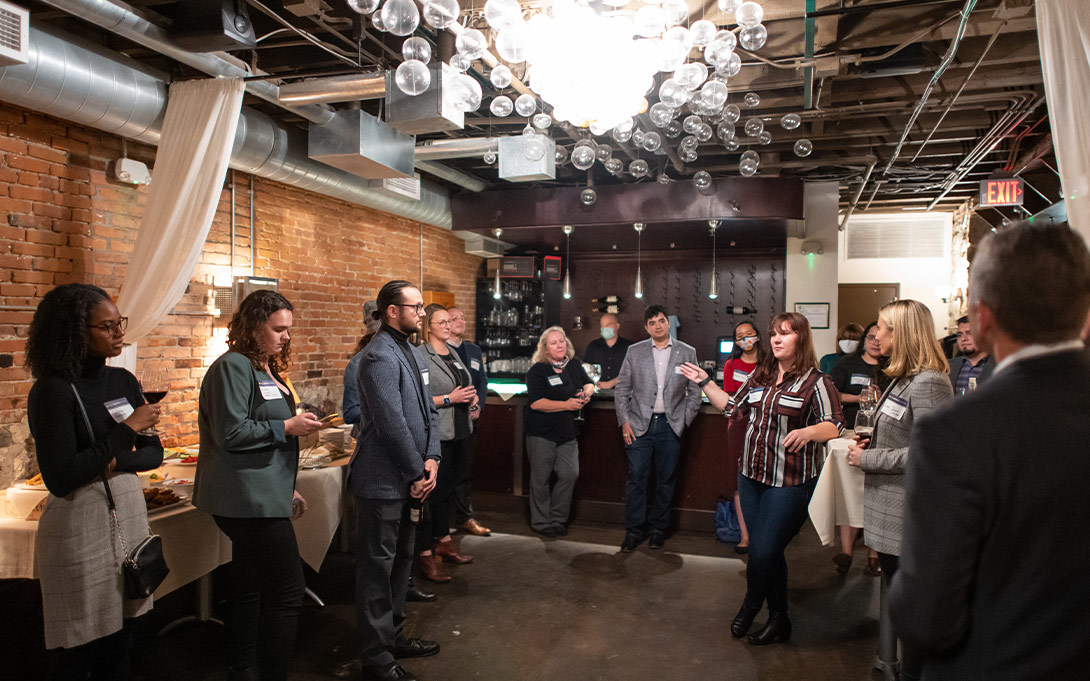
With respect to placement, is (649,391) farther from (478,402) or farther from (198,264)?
(198,264)

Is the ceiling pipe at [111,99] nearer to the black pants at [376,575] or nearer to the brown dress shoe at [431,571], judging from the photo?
the black pants at [376,575]

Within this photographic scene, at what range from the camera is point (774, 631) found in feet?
11.1

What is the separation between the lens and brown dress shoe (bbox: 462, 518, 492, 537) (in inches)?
204

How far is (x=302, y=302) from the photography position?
6191mm

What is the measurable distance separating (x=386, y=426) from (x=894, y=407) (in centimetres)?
206

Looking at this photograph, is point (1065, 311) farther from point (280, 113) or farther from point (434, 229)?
point (434, 229)

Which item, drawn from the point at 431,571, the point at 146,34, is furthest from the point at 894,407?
the point at 146,34

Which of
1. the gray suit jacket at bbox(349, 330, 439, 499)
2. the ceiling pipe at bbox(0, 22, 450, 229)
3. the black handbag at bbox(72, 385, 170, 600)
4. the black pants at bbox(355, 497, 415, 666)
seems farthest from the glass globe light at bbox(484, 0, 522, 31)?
the ceiling pipe at bbox(0, 22, 450, 229)

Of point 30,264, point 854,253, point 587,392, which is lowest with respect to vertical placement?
point 587,392

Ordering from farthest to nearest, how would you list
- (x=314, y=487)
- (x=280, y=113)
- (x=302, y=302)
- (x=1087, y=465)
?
(x=302, y=302), (x=280, y=113), (x=314, y=487), (x=1087, y=465)

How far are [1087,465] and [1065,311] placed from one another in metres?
0.24

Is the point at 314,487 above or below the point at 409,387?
below

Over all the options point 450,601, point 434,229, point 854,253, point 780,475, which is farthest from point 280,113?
point 854,253

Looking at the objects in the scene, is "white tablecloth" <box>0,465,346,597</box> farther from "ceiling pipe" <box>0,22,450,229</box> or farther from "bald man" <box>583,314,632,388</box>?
"bald man" <box>583,314,632,388</box>
